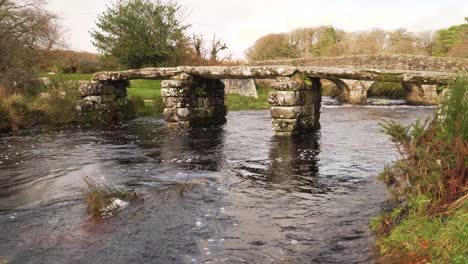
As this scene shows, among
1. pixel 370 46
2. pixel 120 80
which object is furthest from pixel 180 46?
pixel 370 46

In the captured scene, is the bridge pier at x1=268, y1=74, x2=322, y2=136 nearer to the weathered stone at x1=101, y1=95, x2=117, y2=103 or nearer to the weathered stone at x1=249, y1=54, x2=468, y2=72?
the weathered stone at x1=101, y1=95, x2=117, y2=103

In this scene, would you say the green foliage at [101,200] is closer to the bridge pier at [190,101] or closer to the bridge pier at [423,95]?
the bridge pier at [190,101]

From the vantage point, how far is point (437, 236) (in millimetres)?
4062

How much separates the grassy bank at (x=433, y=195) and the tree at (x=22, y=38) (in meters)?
16.2

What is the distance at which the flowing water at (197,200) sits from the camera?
4.72 meters

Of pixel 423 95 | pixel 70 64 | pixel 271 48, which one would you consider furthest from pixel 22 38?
pixel 271 48

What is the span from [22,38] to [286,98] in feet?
52.8

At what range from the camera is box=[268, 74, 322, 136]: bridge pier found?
12219 millimetres

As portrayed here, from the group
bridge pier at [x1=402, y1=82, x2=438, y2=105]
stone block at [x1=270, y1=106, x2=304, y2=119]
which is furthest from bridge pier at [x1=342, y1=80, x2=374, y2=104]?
stone block at [x1=270, y1=106, x2=304, y2=119]

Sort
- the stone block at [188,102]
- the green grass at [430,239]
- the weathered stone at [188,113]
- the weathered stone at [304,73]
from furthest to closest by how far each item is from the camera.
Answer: the weathered stone at [188,113] → the stone block at [188,102] → the weathered stone at [304,73] → the green grass at [430,239]

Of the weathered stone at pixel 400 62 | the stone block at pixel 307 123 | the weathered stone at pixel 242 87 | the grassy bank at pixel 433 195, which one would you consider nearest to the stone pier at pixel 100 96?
the stone block at pixel 307 123

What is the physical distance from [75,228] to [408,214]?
4096 millimetres

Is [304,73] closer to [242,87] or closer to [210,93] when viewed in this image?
[210,93]

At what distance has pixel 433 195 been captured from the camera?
5.08m
